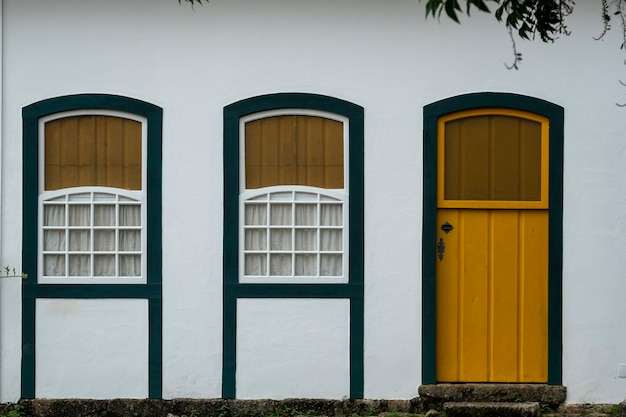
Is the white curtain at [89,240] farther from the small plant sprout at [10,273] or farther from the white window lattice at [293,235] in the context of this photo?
the white window lattice at [293,235]

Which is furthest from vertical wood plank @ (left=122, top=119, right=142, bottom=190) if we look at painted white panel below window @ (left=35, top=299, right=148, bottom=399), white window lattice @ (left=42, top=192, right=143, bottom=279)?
painted white panel below window @ (left=35, top=299, right=148, bottom=399)

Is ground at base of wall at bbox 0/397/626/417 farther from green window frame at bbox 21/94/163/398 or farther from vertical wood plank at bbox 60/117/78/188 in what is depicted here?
vertical wood plank at bbox 60/117/78/188

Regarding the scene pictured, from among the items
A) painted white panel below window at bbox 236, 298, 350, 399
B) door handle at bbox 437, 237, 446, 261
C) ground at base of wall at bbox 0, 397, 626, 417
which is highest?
door handle at bbox 437, 237, 446, 261

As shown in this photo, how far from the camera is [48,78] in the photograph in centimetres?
748

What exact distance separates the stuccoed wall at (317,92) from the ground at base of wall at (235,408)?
0.30 feet

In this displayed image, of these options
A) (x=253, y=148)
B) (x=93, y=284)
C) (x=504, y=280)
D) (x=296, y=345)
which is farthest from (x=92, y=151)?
(x=504, y=280)

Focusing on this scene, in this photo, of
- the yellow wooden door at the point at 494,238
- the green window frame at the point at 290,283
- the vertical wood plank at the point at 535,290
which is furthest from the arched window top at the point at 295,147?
the vertical wood plank at the point at 535,290

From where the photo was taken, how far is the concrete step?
7.24m

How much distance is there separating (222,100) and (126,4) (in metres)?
1.19

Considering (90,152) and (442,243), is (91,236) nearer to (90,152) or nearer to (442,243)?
(90,152)

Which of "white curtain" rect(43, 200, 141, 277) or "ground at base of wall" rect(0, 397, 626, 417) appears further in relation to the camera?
"white curtain" rect(43, 200, 141, 277)

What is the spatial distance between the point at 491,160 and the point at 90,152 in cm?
356

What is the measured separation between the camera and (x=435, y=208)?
7445 millimetres

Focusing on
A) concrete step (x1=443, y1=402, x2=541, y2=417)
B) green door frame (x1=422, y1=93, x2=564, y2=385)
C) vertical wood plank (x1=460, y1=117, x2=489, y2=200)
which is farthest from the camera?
vertical wood plank (x1=460, y1=117, x2=489, y2=200)
